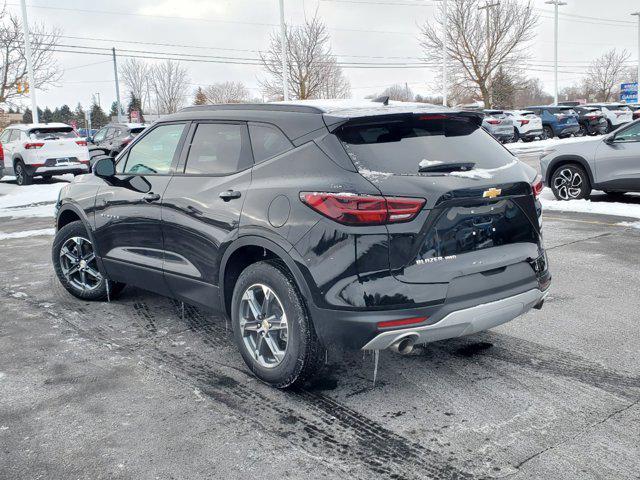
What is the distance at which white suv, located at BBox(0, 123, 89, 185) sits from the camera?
1800cm

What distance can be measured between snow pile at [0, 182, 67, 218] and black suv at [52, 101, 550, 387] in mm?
9162

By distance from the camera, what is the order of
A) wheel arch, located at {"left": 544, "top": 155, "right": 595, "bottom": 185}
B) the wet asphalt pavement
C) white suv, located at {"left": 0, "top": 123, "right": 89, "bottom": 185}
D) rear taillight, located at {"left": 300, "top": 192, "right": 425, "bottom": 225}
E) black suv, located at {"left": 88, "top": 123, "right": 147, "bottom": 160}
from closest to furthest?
the wet asphalt pavement < rear taillight, located at {"left": 300, "top": 192, "right": 425, "bottom": 225} < wheel arch, located at {"left": 544, "top": 155, "right": 595, "bottom": 185} < white suv, located at {"left": 0, "top": 123, "right": 89, "bottom": 185} < black suv, located at {"left": 88, "top": 123, "right": 147, "bottom": 160}

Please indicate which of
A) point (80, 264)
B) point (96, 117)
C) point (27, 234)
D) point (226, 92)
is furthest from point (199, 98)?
point (80, 264)

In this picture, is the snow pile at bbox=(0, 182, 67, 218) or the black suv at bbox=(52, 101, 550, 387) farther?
the snow pile at bbox=(0, 182, 67, 218)

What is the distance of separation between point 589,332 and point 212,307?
2670 millimetres

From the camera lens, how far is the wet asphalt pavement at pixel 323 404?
3.09 meters

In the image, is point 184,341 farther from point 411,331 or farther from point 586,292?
point 586,292

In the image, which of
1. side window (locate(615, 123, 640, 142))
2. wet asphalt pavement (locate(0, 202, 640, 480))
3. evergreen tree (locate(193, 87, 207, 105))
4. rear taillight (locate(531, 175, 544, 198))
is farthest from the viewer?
evergreen tree (locate(193, 87, 207, 105))

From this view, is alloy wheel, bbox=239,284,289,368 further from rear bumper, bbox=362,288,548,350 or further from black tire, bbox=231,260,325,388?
rear bumper, bbox=362,288,548,350

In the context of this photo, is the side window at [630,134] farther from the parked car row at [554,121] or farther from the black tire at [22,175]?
the parked car row at [554,121]

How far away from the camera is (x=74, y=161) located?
18.4 metres

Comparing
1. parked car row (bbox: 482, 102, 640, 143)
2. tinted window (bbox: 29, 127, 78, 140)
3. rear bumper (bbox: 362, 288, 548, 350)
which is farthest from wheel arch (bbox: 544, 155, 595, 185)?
parked car row (bbox: 482, 102, 640, 143)

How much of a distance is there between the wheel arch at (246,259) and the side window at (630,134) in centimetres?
848

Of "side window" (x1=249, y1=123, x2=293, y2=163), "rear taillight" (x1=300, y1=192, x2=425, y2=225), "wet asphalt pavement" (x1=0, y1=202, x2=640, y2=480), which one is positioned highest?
"side window" (x1=249, y1=123, x2=293, y2=163)
